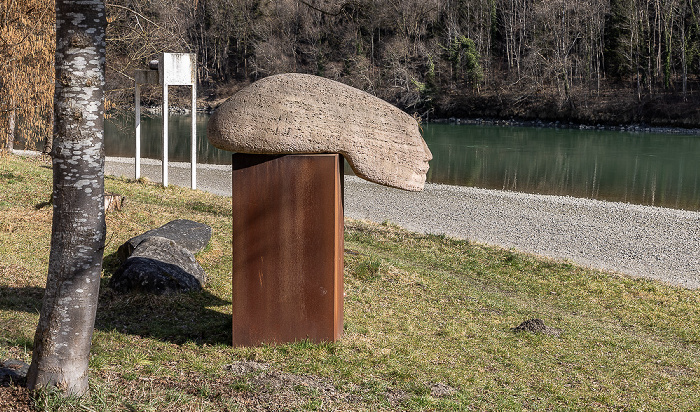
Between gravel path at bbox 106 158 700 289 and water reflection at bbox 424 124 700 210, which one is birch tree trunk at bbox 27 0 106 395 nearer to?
gravel path at bbox 106 158 700 289

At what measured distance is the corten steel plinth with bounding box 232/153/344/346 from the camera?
250 inches

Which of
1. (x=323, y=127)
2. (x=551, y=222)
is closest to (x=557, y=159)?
(x=551, y=222)

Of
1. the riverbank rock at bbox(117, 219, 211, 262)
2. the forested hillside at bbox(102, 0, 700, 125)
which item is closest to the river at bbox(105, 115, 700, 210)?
the forested hillside at bbox(102, 0, 700, 125)

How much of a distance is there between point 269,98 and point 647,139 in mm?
51809

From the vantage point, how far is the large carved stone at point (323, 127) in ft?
20.4

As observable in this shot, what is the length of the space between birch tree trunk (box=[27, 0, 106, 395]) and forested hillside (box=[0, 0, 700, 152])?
53091 millimetres

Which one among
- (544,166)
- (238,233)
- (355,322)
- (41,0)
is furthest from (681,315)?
(544,166)

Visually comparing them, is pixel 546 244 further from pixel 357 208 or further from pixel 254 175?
pixel 254 175

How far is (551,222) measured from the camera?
2195 centimetres

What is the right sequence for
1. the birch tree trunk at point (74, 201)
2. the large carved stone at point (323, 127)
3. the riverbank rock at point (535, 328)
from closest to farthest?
the birch tree trunk at point (74, 201), the large carved stone at point (323, 127), the riverbank rock at point (535, 328)

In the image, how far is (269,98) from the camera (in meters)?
6.33

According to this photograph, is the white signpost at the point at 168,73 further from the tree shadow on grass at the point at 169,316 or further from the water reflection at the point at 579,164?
the water reflection at the point at 579,164

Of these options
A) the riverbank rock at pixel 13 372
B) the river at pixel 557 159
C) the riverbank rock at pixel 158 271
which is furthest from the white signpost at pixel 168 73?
the riverbank rock at pixel 13 372

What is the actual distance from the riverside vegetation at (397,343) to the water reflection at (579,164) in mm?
19796
